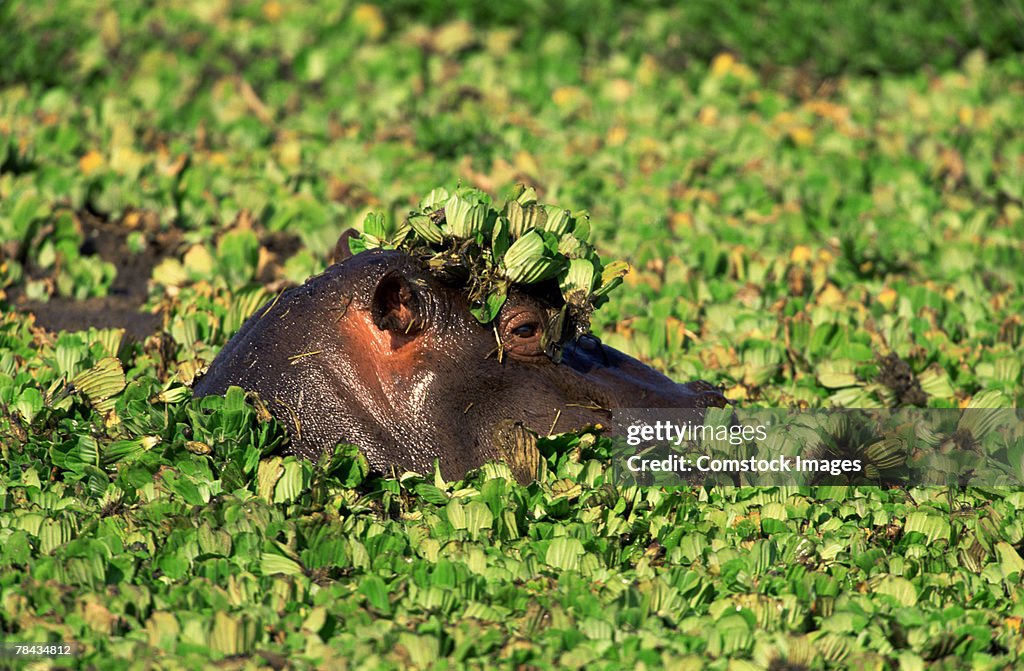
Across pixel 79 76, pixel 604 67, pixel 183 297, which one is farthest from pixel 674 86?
pixel 183 297

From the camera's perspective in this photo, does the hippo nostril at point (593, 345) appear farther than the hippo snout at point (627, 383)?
Yes

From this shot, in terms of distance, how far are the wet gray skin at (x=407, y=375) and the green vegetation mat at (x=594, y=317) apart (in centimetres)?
12

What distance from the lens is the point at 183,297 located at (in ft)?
23.0

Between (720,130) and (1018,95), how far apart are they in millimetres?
2270

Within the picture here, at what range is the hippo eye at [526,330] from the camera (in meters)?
4.87

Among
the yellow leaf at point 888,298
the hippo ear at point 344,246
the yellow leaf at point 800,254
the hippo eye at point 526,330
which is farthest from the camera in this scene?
the yellow leaf at point 800,254

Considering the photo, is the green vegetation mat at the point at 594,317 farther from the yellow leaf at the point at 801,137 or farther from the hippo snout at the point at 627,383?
the hippo snout at the point at 627,383

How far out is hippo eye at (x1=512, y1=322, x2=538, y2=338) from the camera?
487cm

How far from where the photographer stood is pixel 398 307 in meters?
4.76

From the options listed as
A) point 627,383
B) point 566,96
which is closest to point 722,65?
point 566,96

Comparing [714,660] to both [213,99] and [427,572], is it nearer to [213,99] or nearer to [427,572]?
[427,572]

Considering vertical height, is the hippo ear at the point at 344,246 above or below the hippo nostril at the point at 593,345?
above

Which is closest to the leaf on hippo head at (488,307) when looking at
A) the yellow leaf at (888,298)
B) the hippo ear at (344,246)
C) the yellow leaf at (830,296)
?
the hippo ear at (344,246)

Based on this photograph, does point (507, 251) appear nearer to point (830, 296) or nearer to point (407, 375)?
point (407, 375)
